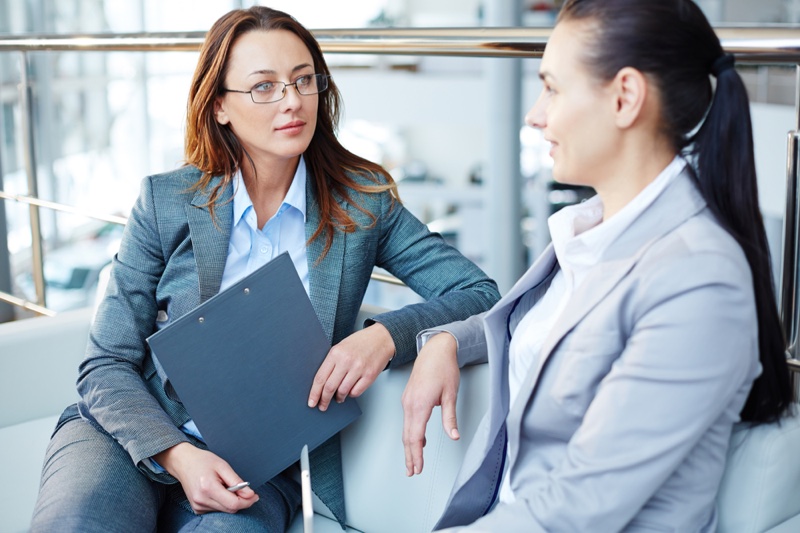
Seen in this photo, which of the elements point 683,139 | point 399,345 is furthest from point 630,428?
point 399,345

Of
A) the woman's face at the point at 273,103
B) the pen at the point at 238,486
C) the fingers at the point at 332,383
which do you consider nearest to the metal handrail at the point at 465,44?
the woman's face at the point at 273,103

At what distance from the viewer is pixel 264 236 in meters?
1.64

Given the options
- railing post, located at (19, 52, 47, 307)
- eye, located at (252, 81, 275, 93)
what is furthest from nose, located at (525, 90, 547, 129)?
railing post, located at (19, 52, 47, 307)

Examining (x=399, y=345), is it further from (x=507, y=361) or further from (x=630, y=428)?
(x=630, y=428)

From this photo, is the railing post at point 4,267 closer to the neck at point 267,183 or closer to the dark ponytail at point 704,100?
the neck at point 267,183

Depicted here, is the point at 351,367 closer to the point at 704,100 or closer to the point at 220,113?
the point at 220,113

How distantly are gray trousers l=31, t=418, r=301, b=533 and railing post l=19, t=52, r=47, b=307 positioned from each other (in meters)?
1.32

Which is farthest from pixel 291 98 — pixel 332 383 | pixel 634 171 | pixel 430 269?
pixel 634 171

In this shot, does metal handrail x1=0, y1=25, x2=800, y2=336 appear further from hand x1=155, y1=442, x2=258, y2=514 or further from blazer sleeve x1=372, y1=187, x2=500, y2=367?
hand x1=155, y1=442, x2=258, y2=514

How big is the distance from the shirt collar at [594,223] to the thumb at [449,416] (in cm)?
29

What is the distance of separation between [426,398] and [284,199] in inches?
20.0

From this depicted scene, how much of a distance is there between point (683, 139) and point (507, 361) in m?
0.40

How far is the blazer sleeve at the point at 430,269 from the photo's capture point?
1587mm

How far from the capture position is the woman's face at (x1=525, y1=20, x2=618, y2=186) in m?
1.02
